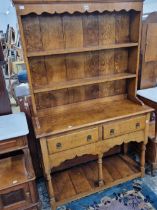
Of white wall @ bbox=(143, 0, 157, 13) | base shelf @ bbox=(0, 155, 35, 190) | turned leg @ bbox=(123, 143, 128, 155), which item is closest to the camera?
base shelf @ bbox=(0, 155, 35, 190)

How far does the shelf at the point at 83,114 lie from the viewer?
1494 millimetres

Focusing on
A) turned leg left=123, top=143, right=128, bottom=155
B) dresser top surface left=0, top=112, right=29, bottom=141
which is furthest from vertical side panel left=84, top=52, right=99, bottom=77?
turned leg left=123, top=143, right=128, bottom=155

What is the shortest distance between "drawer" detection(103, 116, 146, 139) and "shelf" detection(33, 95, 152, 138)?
2.6 inches

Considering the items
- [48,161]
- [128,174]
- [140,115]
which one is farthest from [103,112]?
[128,174]

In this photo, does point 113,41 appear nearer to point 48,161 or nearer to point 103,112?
point 103,112

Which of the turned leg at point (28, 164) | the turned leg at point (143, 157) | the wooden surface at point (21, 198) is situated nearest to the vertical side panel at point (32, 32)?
the turned leg at point (28, 164)

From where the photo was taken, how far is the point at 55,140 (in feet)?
4.84

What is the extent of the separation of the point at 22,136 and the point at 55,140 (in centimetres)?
26

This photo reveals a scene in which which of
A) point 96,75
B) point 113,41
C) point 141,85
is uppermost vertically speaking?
point 113,41

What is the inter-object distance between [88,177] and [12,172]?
2.76ft

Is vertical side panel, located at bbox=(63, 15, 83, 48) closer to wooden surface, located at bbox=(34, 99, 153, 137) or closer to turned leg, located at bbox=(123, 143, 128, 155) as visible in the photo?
wooden surface, located at bbox=(34, 99, 153, 137)

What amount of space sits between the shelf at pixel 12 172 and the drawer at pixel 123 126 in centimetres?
75

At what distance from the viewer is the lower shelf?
1808 mm

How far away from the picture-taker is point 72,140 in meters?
1.53
